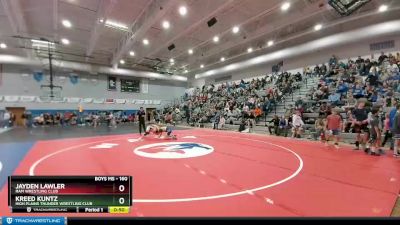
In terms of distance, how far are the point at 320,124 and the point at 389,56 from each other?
6787 millimetres

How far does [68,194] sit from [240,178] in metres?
3.02

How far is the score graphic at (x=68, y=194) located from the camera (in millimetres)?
1313

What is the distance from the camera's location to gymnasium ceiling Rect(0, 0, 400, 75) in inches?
429

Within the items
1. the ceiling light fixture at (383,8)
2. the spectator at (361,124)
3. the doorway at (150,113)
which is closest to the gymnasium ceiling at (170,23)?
the ceiling light fixture at (383,8)

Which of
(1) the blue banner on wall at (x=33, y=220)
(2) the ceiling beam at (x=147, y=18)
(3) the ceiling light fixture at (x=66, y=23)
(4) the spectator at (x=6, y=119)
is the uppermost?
(3) the ceiling light fixture at (x=66, y=23)

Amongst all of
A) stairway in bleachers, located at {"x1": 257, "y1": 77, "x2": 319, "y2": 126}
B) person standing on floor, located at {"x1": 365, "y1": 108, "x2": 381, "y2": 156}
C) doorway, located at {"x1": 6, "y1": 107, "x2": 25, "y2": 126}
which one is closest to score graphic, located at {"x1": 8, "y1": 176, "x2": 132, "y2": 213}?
person standing on floor, located at {"x1": 365, "y1": 108, "x2": 381, "y2": 156}

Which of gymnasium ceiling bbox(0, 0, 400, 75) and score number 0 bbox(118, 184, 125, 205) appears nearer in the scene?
score number 0 bbox(118, 184, 125, 205)

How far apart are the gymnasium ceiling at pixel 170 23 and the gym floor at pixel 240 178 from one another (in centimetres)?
723

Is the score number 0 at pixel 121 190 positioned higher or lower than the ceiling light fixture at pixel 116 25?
lower

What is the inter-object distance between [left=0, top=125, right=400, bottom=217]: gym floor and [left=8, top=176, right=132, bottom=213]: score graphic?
0.80 m

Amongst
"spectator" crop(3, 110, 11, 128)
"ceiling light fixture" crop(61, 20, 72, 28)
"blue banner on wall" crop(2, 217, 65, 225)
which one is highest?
"ceiling light fixture" crop(61, 20, 72, 28)

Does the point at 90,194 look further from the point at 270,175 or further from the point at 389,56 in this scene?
the point at 389,56

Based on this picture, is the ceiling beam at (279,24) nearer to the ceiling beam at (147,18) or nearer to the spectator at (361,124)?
the ceiling beam at (147,18)

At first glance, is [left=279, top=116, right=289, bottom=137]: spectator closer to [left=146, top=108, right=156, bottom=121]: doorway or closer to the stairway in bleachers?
the stairway in bleachers
